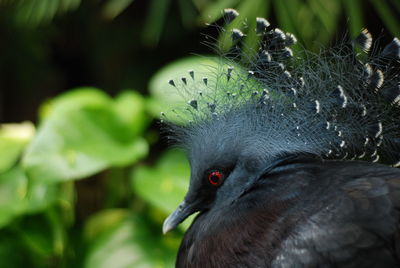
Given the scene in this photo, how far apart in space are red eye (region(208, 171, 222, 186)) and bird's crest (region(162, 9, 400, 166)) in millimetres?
65

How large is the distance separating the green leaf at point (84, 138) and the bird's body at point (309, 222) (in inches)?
32.9

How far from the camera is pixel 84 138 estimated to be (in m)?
2.22

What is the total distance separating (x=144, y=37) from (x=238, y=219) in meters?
2.24

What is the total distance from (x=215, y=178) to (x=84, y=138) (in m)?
0.97

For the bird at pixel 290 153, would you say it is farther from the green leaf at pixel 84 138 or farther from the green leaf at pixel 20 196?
the green leaf at pixel 20 196

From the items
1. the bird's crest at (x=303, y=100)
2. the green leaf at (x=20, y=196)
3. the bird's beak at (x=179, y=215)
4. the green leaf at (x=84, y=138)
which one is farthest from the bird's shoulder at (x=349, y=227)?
the green leaf at (x=20, y=196)

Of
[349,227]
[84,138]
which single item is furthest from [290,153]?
[84,138]

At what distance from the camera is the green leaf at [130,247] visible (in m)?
2.09

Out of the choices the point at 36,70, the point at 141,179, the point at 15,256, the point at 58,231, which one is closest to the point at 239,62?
the point at 141,179

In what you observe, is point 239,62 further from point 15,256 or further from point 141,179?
point 15,256

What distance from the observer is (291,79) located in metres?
1.35

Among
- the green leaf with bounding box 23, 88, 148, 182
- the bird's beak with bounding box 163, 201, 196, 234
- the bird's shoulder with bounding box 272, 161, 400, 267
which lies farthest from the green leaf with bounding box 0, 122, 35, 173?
the bird's shoulder with bounding box 272, 161, 400, 267

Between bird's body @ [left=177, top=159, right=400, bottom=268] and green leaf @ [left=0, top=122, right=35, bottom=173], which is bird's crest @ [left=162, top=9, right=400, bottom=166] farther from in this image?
green leaf @ [left=0, top=122, right=35, bottom=173]

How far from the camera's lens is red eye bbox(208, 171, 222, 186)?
1370 mm
